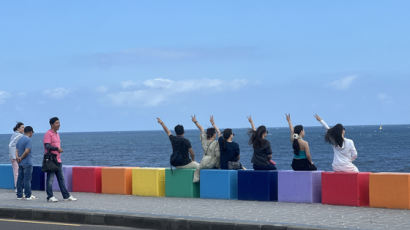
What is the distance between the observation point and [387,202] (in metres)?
11.5

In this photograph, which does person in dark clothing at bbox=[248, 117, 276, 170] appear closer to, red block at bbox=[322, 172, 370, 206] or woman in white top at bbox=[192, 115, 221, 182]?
woman in white top at bbox=[192, 115, 221, 182]

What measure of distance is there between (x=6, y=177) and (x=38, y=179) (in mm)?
1054

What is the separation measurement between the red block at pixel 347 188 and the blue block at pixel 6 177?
8167 mm

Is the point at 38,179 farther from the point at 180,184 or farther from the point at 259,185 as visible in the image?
the point at 259,185

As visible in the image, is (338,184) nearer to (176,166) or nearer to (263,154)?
(263,154)

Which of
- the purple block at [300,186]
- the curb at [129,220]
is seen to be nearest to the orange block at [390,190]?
the purple block at [300,186]

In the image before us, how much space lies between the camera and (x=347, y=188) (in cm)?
1188

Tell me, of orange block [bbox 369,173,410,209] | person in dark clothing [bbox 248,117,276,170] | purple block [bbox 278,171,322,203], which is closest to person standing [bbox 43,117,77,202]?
person in dark clothing [bbox 248,117,276,170]

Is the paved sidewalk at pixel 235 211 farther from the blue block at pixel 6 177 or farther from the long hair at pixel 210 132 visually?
the blue block at pixel 6 177

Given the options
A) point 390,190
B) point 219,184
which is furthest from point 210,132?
point 390,190

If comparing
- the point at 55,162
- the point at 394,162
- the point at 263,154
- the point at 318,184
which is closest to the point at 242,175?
the point at 263,154

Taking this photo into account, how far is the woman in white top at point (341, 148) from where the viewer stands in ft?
39.7

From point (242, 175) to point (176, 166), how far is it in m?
1.63

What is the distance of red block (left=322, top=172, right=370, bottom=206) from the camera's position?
11.8m
